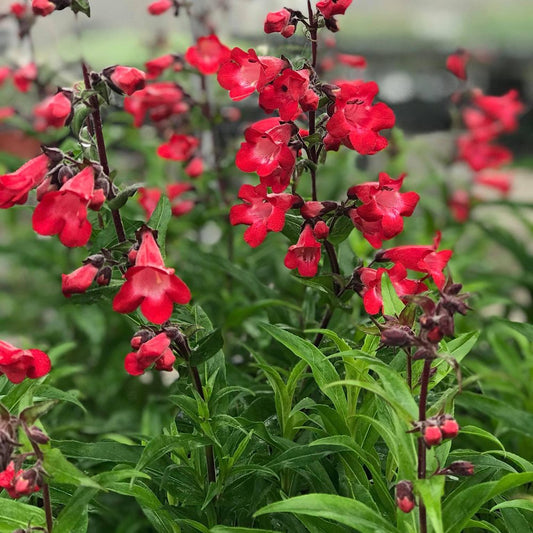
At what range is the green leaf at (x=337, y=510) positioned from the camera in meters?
0.79

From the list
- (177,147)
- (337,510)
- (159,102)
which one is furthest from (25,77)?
(337,510)

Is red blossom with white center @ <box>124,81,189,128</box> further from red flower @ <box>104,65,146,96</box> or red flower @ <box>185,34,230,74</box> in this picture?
red flower @ <box>104,65,146,96</box>

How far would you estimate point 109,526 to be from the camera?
1451 millimetres

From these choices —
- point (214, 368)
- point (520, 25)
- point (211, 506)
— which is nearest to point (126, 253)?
point (214, 368)

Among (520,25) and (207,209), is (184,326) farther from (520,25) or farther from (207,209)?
(520,25)

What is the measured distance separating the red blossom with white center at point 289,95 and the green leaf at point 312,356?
0.27 metres

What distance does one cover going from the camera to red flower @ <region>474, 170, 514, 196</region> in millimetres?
2562

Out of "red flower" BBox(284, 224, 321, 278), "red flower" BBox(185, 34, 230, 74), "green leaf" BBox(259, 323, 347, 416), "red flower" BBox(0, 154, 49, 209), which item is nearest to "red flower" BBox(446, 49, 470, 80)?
"red flower" BBox(185, 34, 230, 74)

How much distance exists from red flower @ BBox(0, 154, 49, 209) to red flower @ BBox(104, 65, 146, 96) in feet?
0.46

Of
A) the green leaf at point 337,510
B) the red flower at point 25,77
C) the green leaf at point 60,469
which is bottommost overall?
the green leaf at point 337,510

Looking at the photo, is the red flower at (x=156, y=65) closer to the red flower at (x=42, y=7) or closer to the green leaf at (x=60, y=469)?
the red flower at (x=42, y=7)

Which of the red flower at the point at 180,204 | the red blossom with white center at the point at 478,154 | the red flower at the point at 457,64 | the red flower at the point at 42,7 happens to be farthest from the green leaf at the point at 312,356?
the red blossom with white center at the point at 478,154

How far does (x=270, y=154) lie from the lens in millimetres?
984

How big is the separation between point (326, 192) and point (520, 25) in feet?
9.94
